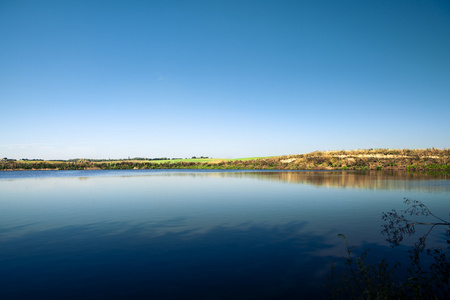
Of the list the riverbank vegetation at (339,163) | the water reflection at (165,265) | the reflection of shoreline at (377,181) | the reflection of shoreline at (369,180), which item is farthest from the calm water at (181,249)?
the riverbank vegetation at (339,163)

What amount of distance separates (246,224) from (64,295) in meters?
8.89

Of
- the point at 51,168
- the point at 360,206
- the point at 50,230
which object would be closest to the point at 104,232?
the point at 50,230

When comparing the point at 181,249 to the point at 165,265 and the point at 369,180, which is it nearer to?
the point at 165,265

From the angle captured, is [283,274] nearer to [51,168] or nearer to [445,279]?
[445,279]

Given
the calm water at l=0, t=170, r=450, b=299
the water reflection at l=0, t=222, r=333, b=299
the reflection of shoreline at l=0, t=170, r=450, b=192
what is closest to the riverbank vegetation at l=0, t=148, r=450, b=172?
the reflection of shoreline at l=0, t=170, r=450, b=192

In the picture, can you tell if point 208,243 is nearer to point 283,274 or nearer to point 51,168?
point 283,274

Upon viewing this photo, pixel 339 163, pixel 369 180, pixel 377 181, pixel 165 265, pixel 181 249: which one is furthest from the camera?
pixel 339 163

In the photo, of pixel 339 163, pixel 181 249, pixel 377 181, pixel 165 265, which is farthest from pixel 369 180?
pixel 339 163

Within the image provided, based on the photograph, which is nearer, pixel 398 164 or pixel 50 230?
pixel 50 230

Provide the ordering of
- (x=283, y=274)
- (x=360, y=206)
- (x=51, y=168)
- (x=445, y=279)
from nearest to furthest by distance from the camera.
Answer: (x=445, y=279) → (x=283, y=274) → (x=360, y=206) → (x=51, y=168)

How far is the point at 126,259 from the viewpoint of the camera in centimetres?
918

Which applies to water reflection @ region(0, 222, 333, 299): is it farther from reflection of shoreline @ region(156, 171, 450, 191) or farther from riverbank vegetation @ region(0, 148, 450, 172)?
riverbank vegetation @ region(0, 148, 450, 172)

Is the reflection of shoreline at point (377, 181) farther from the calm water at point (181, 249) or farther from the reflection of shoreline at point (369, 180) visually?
the calm water at point (181, 249)

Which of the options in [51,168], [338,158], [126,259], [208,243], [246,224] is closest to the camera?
[126,259]
